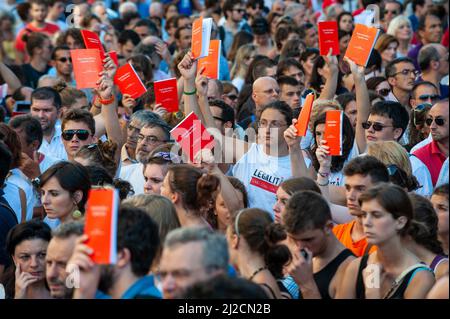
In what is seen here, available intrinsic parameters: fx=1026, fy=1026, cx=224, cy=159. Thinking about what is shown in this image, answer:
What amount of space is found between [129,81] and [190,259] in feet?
15.9

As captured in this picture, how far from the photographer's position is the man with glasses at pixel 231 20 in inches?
595

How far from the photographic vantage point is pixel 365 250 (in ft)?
19.4

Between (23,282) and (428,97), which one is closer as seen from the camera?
(23,282)

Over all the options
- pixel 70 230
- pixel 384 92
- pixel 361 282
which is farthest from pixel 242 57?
pixel 70 230

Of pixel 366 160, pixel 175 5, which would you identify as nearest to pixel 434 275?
pixel 366 160

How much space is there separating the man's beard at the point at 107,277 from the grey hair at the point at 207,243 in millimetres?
272

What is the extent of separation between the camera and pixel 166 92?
8.77 meters

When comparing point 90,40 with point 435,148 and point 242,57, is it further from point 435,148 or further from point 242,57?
point 242,57

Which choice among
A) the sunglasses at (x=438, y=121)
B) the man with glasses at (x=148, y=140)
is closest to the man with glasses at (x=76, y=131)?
the man with glasses at (x=148, y=140)

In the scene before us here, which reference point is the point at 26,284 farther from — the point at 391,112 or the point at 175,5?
the point at 175,5

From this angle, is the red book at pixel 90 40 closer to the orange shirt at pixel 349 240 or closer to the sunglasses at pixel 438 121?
the sunglasses at pixel 438 121

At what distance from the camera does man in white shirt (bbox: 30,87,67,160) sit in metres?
9.22
